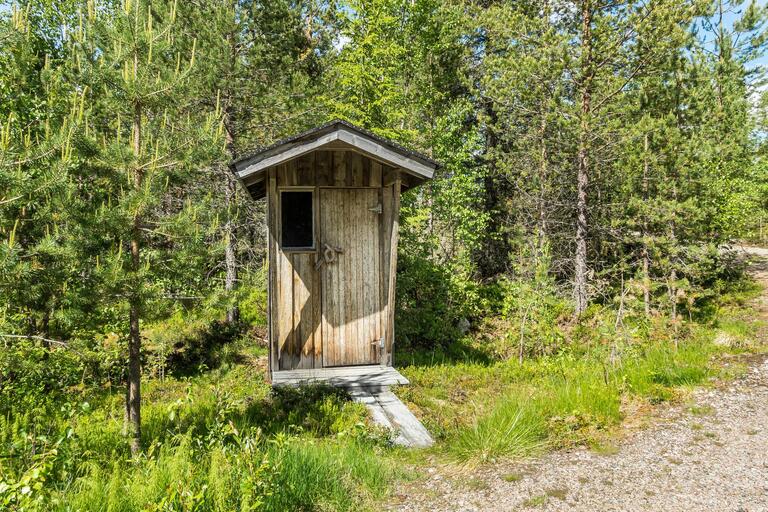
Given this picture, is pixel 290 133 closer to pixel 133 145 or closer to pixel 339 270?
pixel 339 270

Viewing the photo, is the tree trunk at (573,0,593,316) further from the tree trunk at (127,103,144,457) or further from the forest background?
the tree trunk at (127,103,144,457)

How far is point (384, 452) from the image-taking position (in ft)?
15.4

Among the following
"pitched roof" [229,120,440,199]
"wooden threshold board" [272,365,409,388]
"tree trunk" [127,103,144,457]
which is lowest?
"wooden threshold board" [272,365,409,388]

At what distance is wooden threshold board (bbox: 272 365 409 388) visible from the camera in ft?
22.4

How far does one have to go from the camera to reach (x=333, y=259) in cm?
762

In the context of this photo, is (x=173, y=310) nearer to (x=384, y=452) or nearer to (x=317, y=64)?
(x=384, y=452)

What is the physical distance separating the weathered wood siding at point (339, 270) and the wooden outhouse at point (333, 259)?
Answer: 2 centimetres

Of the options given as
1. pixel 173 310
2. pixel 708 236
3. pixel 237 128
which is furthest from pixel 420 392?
pixel 708 236

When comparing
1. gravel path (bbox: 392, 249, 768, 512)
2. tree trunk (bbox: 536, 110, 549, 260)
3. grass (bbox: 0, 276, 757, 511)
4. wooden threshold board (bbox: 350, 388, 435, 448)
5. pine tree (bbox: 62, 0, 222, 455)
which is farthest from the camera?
tree trunk (bbox: 536, 110, 549, 260)

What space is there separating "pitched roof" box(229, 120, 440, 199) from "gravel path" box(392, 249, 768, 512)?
14.6 feet

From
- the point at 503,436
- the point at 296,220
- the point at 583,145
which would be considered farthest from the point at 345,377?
the point at 583,145

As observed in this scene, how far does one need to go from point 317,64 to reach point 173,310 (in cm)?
1390

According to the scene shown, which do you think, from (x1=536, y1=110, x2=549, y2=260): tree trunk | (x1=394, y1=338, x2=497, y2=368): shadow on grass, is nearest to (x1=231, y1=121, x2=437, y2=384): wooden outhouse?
(x1=394, y1=338, x2=497, y2=368): shadow on grass

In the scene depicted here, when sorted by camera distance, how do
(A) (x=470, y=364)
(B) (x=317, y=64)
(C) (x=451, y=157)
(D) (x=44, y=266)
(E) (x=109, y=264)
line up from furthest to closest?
(B) (x=317, y=64) → (C) (x=451, y=157) → (A) (x=470, y=364) → (D) (x=44, y=266) → (E) (x=109, y=264)
